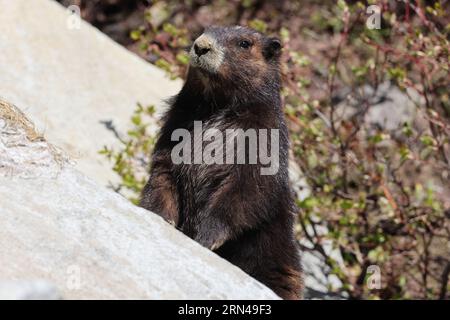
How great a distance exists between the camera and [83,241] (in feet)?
13.6

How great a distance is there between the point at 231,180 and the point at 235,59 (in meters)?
0.92

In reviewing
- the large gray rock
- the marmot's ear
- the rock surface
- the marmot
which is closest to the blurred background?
the marmot's ear

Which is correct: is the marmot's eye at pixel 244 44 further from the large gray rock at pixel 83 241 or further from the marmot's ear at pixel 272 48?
the large gray rock at pixel 83 241

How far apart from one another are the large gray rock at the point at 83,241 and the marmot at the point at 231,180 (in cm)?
67

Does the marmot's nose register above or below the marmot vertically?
above

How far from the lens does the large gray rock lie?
391 cm

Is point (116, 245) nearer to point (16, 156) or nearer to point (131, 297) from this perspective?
point (131, 297)

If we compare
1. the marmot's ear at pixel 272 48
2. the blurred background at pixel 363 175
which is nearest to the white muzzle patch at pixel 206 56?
the marmot's ear at pixel 272 48

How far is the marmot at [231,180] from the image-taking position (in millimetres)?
5195

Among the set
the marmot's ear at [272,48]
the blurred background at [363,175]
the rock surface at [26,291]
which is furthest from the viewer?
the blurred background at [363,175]

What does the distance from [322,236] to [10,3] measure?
152 inches

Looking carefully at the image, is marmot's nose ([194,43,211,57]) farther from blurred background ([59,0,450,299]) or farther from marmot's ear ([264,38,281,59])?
blurred background ([59,0,450,299])

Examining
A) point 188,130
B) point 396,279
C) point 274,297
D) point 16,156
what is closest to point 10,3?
point 188,130

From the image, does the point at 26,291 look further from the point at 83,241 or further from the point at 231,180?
the point at 231,180
